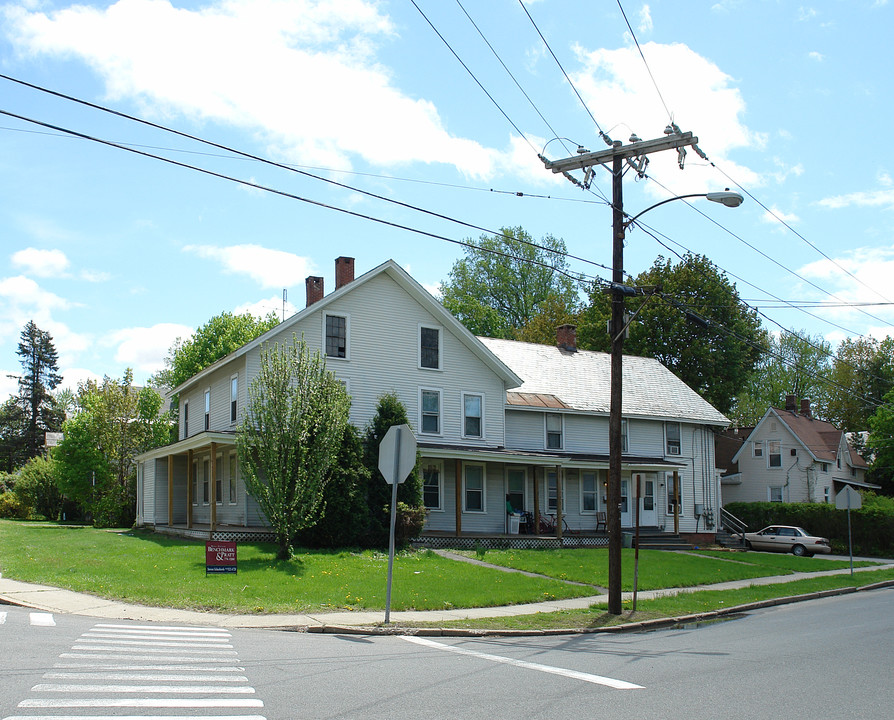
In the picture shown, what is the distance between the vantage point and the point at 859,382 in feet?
227

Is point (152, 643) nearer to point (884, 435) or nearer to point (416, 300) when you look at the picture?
point (416, 300)

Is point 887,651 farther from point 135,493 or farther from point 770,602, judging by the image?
point 135,493

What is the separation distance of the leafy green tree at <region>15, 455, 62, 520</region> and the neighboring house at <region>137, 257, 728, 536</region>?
1718 cm

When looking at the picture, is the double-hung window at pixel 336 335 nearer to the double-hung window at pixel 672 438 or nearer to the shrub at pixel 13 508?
the double-hung window at pixel 672 438

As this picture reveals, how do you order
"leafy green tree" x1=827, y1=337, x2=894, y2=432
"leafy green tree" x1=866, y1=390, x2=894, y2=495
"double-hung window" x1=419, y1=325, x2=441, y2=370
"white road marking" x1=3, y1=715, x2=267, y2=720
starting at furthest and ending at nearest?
"leafy green tree" x1=827, y1=337, x2=894, y2=432 < "leafy green tree" x1=866, y1=390, x2=894, y2=495 < "double-hung window" x1=419, y1=325, x2=441, y2=370 < "white road marking" x1=3, y1=715, x2=267, y2=720

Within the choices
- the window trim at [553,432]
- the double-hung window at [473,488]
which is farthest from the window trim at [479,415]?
the window trim at [553,432]

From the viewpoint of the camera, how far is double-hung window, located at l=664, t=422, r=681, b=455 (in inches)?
1480

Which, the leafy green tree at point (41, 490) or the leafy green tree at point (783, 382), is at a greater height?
the leafy green tree at point (783, 382)

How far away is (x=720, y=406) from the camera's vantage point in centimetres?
5309

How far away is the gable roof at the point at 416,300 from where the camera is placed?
27578mm

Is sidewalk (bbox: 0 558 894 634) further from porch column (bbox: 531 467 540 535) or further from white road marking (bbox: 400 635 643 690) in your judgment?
porch column (bbox: 531 467 540 535)

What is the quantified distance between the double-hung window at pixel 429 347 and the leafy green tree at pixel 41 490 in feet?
95.7

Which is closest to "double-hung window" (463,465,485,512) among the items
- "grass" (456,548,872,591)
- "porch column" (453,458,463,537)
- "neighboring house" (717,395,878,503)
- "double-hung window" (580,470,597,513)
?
"porch column" (453,458,463,537)

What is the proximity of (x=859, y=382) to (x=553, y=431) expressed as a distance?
45.1 metres
